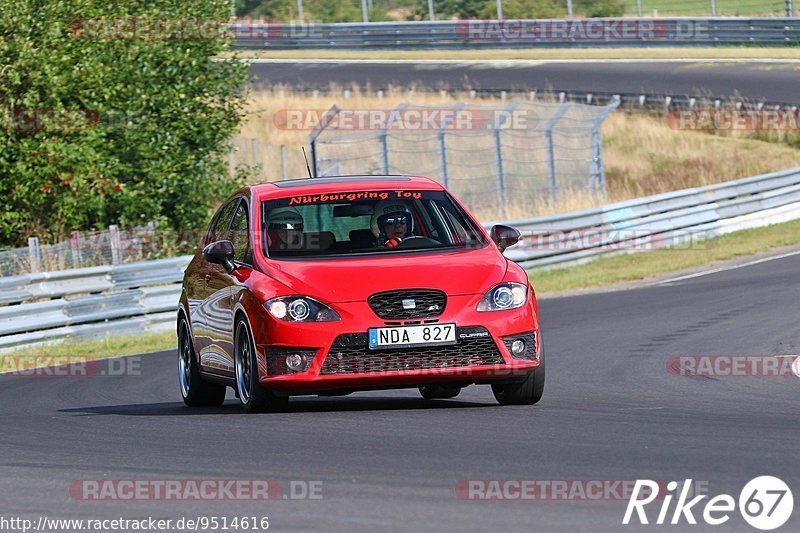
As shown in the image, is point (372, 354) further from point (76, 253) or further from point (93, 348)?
point (76, 253)

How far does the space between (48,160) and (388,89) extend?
21.9 metres

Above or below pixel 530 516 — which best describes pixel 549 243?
below

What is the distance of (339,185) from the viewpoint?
10.6 metres

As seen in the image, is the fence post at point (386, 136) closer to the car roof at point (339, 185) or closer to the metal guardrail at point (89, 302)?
the metal guardrail at point (89, 302)

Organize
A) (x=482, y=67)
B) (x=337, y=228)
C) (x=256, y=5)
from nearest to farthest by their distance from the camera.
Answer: (x=337, y=228) → (x=482, y=67) → (x=256, y=5)

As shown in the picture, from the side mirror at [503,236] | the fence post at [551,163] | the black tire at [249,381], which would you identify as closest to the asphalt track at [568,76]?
the fence post at [551,163]

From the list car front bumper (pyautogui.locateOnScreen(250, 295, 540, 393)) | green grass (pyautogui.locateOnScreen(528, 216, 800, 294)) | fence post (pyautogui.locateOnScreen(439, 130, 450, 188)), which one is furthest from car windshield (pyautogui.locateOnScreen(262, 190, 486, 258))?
fence post (pyautogui.locateOnScreen(439, 130, 450, 188))

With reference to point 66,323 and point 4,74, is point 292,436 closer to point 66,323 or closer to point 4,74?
point 66,323

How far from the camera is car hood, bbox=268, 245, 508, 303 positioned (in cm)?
929

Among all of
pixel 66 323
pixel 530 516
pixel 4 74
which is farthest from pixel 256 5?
pixel 530 516

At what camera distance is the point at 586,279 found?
22.7 meters

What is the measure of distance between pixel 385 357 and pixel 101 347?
9.85 m

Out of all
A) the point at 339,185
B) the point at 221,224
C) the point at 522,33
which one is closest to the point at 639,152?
the point at 522,33

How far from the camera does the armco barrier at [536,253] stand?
60.6 ft
